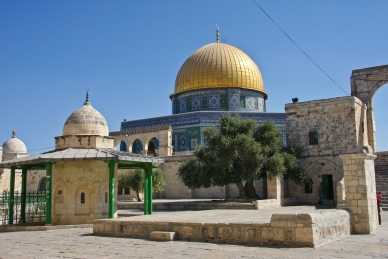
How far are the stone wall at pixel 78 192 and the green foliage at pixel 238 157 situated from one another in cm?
609

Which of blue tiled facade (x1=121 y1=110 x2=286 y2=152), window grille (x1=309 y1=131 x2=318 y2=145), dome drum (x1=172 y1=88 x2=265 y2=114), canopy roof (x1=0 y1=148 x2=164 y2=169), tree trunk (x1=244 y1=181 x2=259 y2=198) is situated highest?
dome drum (x1=172 y1=88 x2=265 y2=114)

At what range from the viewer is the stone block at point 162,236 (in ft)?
27.0

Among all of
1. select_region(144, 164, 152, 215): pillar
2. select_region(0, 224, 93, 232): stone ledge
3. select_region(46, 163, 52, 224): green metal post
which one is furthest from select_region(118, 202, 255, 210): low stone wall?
select_region(46, 163, 52, 224): green metal post

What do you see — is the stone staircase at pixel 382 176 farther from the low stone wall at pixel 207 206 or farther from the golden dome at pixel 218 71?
the golden dome at pixel 218 71

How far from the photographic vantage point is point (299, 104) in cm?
2005

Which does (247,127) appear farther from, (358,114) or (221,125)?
(358,114)

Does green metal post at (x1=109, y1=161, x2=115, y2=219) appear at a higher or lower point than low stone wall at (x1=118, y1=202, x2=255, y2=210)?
higher

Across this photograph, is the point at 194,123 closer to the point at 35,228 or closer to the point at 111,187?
the point at 111,187

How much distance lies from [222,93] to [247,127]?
495 inches

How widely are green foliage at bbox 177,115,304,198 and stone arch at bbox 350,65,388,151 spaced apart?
5702mm

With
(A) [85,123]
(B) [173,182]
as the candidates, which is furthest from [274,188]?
(A) [85,123]

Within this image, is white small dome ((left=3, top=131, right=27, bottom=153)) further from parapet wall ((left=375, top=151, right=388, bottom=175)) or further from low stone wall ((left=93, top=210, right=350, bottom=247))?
low stone wall ((left=93, top=210, right=350, bottom=247))

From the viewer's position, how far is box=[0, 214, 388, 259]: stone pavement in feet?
21.2

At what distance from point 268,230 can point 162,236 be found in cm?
214
